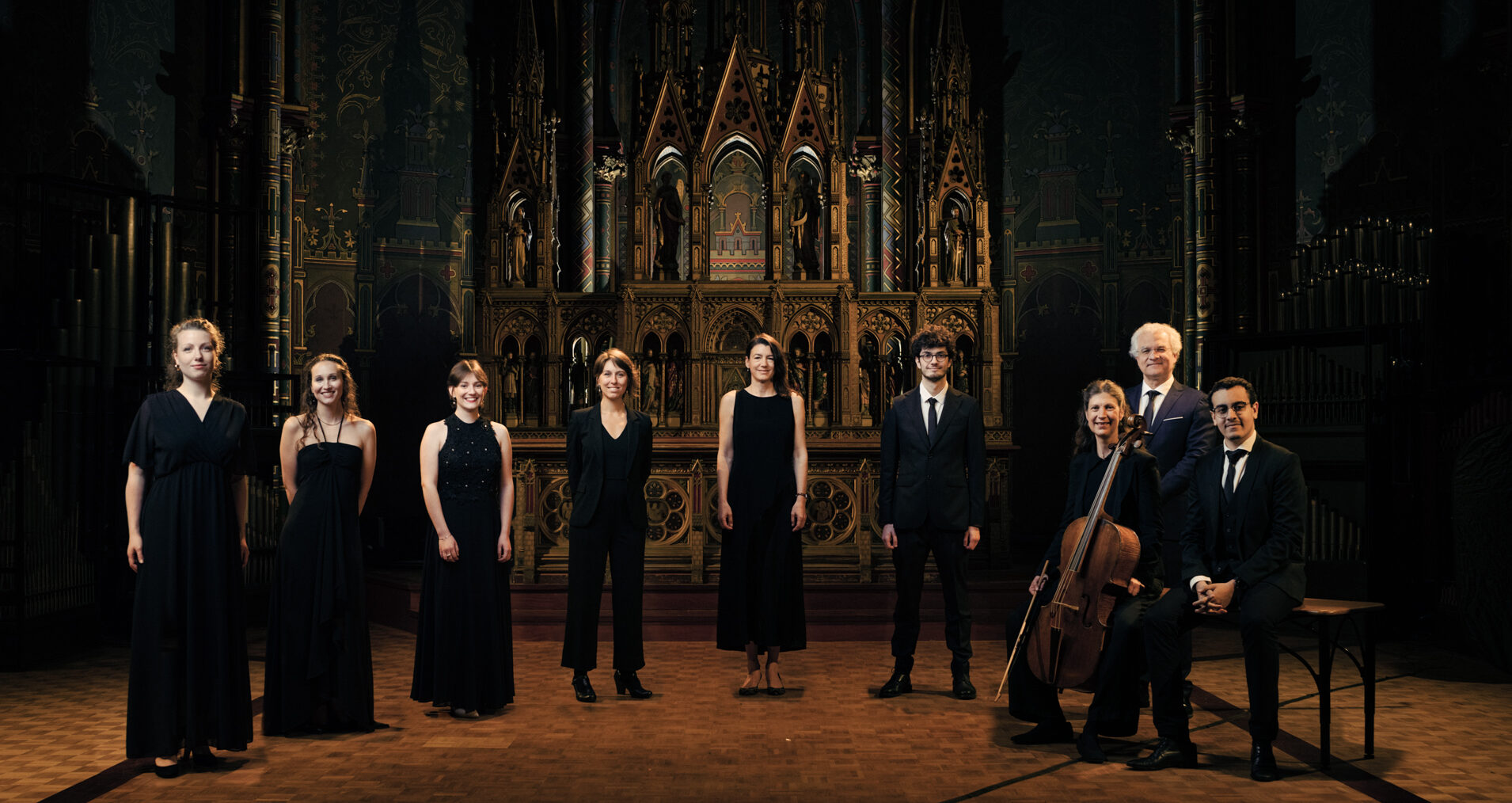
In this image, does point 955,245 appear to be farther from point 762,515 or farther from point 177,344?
point 177,344

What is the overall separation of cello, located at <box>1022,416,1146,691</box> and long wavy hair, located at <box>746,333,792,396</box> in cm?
161

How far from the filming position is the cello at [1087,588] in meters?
3.84

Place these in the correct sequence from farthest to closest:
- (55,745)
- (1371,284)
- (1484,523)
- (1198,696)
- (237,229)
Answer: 1. (237,229)
2. (1371,284)
3. (1484,523)
4. (1198,696)
5. (55,745)

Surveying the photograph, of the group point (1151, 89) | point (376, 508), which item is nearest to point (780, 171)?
point (1151, 89)

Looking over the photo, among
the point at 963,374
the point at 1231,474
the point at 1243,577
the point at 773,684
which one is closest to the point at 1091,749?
the point at 1243,577

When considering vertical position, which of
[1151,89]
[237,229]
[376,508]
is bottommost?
[376,508]

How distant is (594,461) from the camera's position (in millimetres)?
5039

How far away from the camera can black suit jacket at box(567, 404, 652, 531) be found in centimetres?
503

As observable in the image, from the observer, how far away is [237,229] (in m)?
7.60

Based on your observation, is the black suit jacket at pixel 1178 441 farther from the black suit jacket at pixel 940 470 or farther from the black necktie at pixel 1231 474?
the black suit jacket at pixel 940 470

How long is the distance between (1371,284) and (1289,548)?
3.43 metres

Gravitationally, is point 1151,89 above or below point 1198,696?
above

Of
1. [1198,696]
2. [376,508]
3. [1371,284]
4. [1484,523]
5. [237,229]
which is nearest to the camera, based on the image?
[1198,696]

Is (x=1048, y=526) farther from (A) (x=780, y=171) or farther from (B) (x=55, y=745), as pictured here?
(B) (x=55, y=745)
